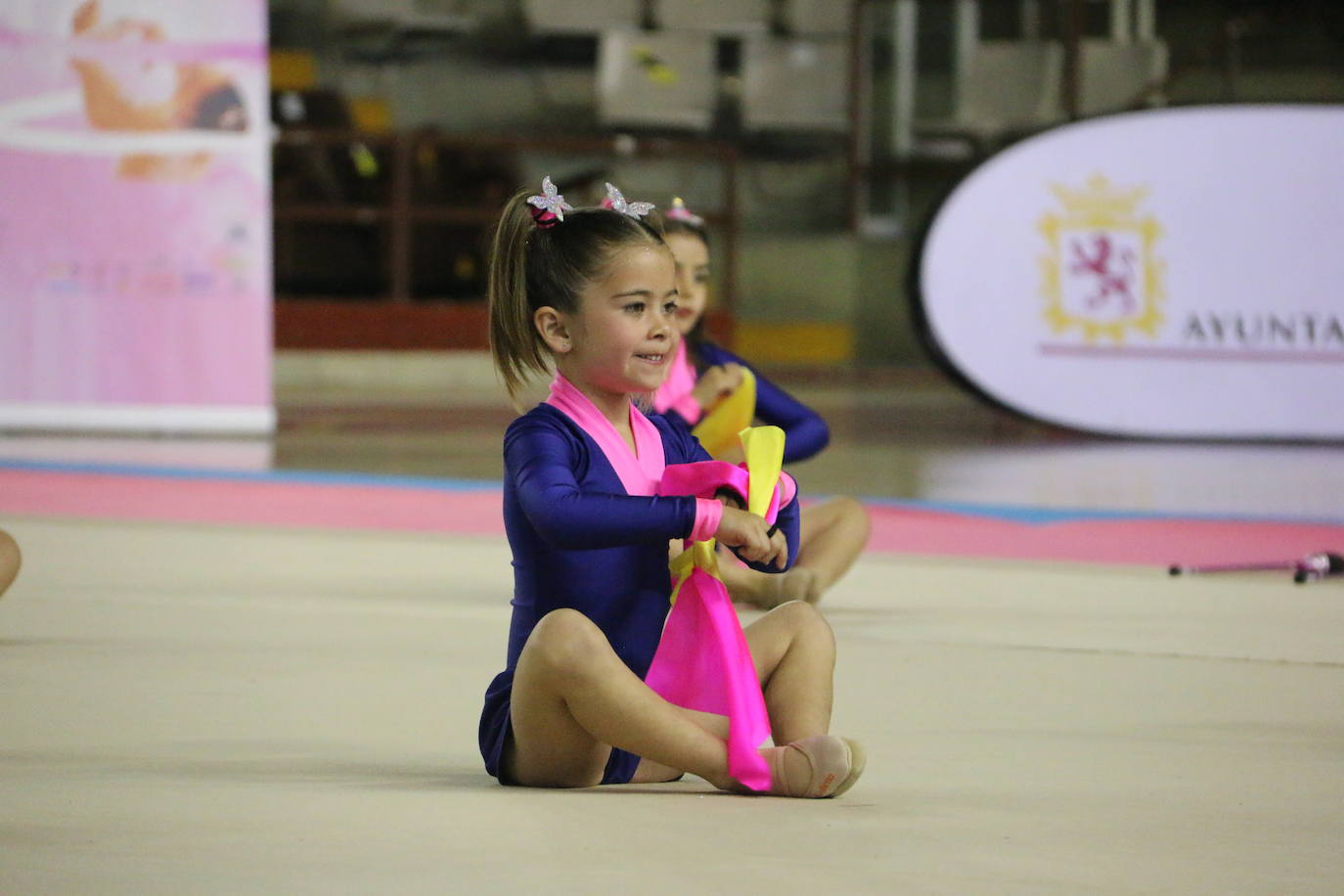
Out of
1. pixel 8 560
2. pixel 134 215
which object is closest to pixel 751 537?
pixel 8 560

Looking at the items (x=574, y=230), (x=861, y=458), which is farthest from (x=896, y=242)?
(x=574, y=230)

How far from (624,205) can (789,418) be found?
1342 mm

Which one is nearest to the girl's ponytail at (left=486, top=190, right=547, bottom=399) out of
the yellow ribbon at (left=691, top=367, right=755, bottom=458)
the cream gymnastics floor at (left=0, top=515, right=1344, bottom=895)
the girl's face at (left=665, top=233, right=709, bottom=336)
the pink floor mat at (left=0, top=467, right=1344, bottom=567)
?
the cream gymnastics floor at (left=0, top=515, right=1344, bottom=895)

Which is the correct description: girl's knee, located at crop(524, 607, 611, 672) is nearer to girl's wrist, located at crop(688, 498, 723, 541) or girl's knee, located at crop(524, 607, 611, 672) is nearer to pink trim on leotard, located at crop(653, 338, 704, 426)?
girl's wrist, located at crop(688, 498, 723, 541)

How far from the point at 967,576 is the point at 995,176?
325 centimetres

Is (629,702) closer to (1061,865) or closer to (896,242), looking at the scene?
(1061,865)

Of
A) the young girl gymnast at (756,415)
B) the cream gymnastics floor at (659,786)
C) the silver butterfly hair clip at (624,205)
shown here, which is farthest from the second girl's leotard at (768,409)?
the silver butterfly hair clip at (624,205)

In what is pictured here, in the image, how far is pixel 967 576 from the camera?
3420 millimetres

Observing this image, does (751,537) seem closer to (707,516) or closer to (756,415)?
(707,516)

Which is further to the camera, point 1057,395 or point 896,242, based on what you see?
point 896,242

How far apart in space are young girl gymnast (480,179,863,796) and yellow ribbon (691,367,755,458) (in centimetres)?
125

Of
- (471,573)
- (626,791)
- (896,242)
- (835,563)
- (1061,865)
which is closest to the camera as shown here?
(1061,865)

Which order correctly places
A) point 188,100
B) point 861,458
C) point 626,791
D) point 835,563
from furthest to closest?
point 188,100 → point 861,458 → point 835,563 → point 626,791

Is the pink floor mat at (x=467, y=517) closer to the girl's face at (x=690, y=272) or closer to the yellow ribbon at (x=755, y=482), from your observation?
the girl's face at (x=690, y=272)
